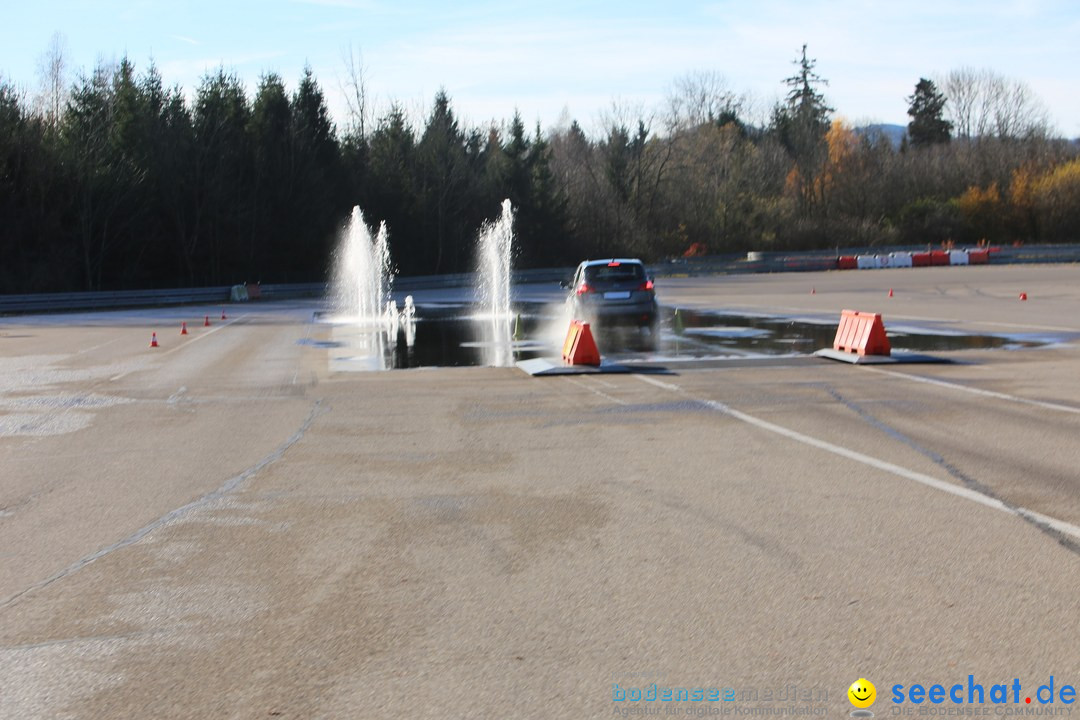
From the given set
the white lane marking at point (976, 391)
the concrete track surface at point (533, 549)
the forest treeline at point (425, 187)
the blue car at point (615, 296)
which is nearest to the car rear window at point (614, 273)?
the blue car at point (615, 296)

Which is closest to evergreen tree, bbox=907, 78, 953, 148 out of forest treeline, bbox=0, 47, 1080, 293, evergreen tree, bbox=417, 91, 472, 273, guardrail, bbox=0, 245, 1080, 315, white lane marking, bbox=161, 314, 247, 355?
forest treeline, bbox=0, 47, 1080, 293

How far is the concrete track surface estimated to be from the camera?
16.1ft

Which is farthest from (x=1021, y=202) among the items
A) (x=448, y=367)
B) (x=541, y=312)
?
(x=448, y=367)

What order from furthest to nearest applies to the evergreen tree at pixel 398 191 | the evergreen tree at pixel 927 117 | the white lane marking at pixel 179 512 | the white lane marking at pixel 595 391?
the evergreen tree at pixel 927 117, the evergreen tree at pixel 398 191, the white lane marking at pixel 595 391, the white lane marking at pixel 179 512

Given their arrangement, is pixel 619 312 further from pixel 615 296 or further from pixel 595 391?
pixel 595 391

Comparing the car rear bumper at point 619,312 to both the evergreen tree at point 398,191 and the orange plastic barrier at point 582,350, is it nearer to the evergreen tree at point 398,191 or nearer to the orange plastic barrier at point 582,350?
the orange plastic barrier at point 582,350

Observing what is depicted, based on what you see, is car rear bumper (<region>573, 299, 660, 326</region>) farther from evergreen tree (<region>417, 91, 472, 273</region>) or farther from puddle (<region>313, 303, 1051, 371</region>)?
evergreen tree (<region>417, 91, 472, 273</region>)

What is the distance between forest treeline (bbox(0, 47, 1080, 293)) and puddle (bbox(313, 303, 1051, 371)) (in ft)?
108

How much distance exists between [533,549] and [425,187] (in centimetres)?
6655

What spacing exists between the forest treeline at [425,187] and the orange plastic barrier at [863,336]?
46.0 meters

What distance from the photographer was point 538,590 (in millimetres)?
6160

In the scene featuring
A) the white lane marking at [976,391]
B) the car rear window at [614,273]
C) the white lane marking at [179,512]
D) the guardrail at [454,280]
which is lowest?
the white lane marking at [976,391]

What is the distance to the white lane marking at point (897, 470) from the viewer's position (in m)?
7.48

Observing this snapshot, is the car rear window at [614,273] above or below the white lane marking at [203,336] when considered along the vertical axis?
above
